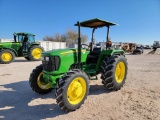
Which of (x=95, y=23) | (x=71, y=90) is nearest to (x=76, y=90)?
(x=71, y=90)

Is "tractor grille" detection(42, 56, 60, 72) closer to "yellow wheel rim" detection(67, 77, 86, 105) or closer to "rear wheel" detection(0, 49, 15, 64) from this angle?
"yellow wheel rim" detection(67, 77, 86, 105)

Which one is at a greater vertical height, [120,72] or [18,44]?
[18,44]

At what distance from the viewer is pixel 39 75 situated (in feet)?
18.5

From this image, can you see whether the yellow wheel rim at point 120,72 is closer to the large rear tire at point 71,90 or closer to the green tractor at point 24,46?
the large rear tire at point 71,90

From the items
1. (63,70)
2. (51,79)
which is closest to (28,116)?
(51,79)

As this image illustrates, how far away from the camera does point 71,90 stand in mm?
4336

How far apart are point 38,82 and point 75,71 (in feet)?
5.67

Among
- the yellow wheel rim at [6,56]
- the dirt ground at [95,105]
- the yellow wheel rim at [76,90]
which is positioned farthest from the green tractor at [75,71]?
the yellow wheel rim at [6,56]

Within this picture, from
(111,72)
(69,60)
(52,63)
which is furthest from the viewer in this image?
(111,72)

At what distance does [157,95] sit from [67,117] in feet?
9.46

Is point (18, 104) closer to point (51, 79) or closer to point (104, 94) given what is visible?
point (51, 79)

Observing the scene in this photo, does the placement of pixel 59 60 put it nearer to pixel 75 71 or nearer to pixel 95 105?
pixel 75 71

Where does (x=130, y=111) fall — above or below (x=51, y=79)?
below

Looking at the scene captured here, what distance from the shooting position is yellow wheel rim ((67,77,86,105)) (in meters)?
4.31
